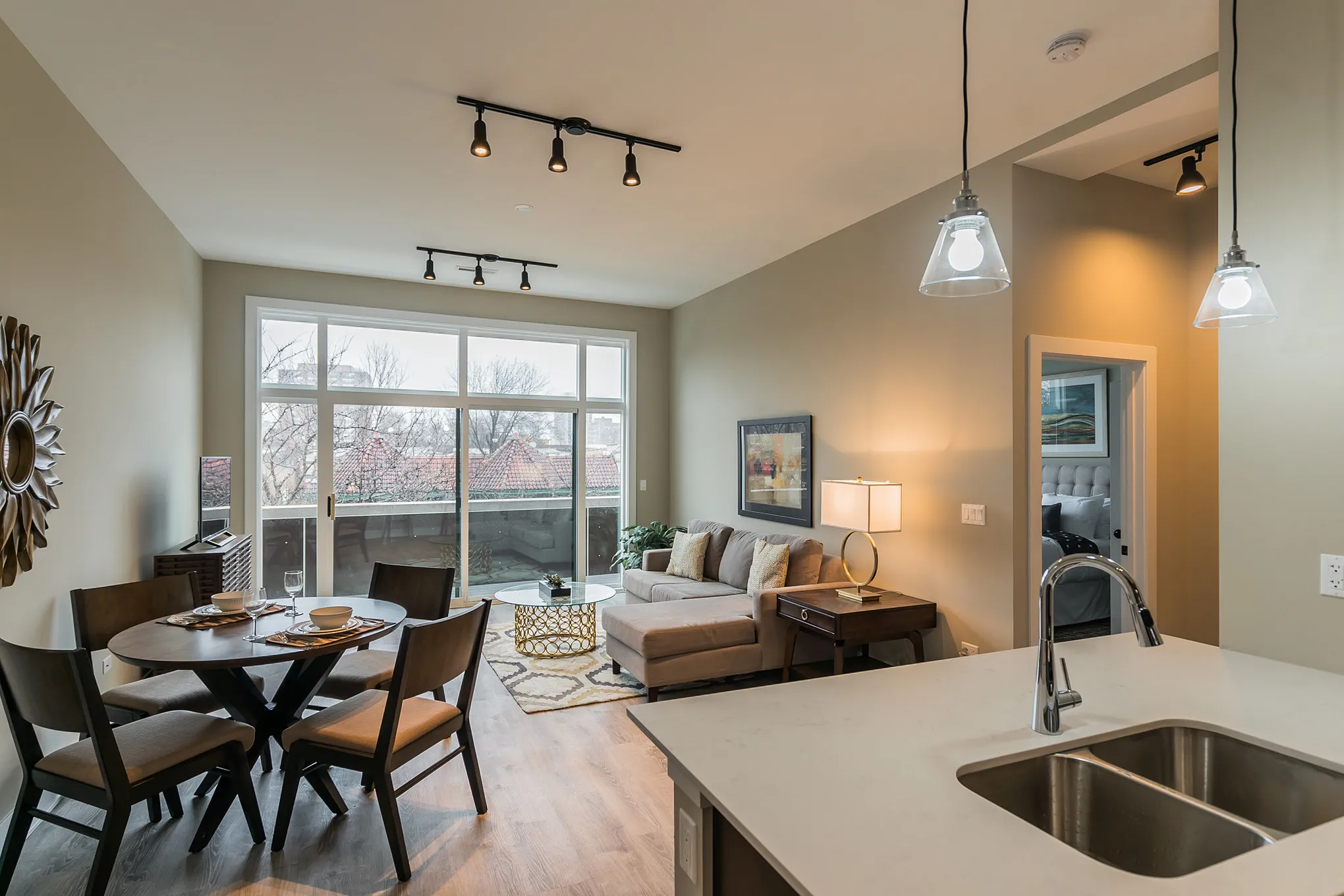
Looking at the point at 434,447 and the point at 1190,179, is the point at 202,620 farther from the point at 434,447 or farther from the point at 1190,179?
the point at 1190,179

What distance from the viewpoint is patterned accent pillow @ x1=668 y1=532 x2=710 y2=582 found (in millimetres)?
5258

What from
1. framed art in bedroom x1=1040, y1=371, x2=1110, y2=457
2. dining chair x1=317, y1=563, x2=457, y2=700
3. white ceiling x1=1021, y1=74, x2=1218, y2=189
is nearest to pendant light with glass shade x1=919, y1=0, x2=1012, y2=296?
white ceiling x1=1021, y1=74, x2=1218, y2=189

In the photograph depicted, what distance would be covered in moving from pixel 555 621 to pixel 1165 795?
14.0 ft

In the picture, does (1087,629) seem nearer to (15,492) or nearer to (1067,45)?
(1067,45)

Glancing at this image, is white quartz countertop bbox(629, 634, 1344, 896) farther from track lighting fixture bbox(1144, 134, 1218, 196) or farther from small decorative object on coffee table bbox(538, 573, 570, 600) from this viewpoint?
small decorative object on coffee table bbox(538, 573, 570, 600)

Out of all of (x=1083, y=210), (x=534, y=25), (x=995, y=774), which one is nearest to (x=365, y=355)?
(x=534, y=25)

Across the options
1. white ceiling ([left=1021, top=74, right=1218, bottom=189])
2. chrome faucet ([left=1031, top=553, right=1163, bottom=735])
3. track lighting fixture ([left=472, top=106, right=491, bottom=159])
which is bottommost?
chrome faucet ([left=1031, top=553, right=1163, bottom=735])

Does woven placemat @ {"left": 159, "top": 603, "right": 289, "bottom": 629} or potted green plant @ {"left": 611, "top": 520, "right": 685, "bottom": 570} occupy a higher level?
woven placemat @ {"left": 159, "top": 603, "right": 289, "bottom": 629}

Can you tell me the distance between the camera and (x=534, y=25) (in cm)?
240

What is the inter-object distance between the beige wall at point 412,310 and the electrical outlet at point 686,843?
17.4 feet

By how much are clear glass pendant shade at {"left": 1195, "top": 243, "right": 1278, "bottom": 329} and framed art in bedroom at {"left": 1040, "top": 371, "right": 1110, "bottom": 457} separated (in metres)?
4.50

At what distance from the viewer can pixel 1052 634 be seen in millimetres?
1325

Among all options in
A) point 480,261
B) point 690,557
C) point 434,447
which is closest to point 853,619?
point 690,557

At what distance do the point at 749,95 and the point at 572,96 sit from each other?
2.41 ft
